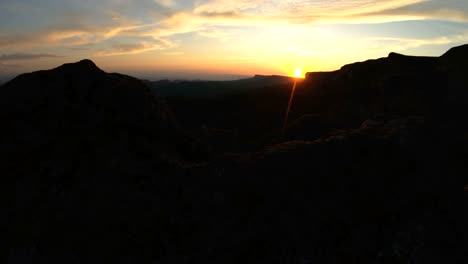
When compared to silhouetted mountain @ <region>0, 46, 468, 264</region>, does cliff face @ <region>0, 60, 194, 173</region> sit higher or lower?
higher

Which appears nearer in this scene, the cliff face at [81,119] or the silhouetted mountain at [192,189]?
the silhouetted mountain at [192,189]

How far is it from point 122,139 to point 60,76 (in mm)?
3662

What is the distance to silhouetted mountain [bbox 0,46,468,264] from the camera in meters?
6.64

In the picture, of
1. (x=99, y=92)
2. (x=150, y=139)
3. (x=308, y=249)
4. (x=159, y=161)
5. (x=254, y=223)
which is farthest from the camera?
(x=99, y=92)

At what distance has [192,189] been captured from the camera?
755cm

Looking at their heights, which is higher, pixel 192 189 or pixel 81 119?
pixel 81 119

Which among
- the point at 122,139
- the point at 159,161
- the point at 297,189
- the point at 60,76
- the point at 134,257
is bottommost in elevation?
the point at 134,257

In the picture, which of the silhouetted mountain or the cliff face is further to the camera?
the cliff face

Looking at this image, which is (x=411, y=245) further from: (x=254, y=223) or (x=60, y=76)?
(x=60, y=76)

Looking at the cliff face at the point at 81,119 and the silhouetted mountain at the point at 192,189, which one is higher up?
the cliff face at the point at 81,119

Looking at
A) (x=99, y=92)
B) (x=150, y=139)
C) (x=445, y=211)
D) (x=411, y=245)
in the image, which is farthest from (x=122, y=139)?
(x=445, y=211)

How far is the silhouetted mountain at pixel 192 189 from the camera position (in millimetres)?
6645

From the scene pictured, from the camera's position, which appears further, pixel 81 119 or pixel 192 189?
pixel 81 119

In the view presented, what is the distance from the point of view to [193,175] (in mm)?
7867
